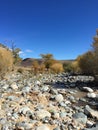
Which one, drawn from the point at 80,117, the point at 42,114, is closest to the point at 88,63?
the point at 80,117

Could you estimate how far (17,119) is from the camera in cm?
595

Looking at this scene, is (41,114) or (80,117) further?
Answer: (80,117)

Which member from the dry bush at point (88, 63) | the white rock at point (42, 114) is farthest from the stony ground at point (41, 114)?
the dry bush at point (88, 63)

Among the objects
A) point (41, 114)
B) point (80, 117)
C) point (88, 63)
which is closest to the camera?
point (41, 114)

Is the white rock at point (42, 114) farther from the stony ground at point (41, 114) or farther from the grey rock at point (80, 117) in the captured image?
the grey rock at point (80, 117)

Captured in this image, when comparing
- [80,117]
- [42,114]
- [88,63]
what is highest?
[88,63]

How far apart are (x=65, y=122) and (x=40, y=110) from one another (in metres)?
0.98

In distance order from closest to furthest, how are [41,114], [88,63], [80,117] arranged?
[41,114] < [80,117] < [88,63]

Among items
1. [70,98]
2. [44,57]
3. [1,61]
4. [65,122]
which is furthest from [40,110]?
[44,57]

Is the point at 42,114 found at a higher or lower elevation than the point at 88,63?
lower

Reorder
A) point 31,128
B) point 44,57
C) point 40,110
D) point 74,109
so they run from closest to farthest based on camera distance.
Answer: point 31,128 → point 40,110 → point 74,109 → point 44,57

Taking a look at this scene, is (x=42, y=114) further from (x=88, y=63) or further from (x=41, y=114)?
(x=88, y=63)

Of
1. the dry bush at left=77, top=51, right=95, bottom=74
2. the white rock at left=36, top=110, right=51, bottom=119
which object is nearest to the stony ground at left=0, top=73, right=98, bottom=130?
the white rock at left=36, top=110, right=51, bottom=119

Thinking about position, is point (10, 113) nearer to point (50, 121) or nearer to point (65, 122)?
point (50, 121)
